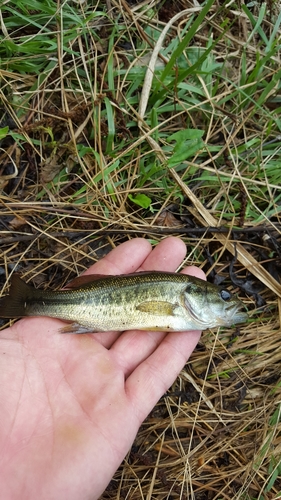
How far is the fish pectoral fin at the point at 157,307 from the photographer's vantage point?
13.1ft

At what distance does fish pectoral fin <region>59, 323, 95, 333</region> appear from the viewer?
12.7 feet

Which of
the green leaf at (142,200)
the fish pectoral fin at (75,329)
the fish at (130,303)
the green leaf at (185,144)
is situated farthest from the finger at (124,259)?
the green leaf at (185,144)

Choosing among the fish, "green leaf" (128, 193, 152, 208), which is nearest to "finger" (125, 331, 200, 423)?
the fish

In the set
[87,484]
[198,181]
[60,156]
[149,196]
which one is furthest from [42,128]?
[87,484]

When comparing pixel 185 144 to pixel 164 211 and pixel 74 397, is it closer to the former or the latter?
pixel 164 211

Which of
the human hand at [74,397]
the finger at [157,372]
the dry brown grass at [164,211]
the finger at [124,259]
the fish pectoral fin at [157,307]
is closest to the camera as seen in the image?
the human hand at [74,397]

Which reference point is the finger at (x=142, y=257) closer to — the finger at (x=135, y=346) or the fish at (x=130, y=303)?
the fish at (x=130, y=303)

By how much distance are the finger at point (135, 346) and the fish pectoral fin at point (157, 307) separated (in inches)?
9.3

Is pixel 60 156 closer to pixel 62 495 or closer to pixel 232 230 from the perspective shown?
pixel 232 230

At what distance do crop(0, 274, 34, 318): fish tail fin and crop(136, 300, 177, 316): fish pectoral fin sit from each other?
1051 millimetres

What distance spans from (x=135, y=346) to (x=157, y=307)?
0.43m

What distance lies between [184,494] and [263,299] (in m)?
2.22

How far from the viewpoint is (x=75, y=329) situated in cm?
387

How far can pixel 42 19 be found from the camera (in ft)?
15.3
